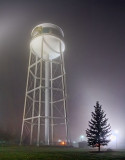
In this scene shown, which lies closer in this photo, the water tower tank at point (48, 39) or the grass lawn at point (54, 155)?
the grass lawn at point (54, 155)

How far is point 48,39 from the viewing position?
49750 mm

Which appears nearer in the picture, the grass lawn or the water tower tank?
the grass lawn

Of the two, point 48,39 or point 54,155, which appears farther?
point 48,39

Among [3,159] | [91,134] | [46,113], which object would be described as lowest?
[3,159]

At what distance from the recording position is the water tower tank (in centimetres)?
4956

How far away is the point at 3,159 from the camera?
17859mm

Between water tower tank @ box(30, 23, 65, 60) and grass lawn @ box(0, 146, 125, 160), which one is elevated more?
water tower tank @ box(30, 23, 65, 60)

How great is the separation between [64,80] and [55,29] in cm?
1256

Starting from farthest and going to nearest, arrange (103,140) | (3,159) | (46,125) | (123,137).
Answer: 1. (123,137)
2. (46,125)
3. (103,140)
4. (3,159)

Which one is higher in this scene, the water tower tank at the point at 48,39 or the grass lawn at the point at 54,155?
the water tower tank at the point at 48,39

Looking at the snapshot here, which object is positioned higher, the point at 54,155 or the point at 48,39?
the point at 48,39

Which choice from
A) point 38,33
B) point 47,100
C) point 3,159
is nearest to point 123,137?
point 47,100

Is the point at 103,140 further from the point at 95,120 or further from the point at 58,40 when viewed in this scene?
the point at 58,40

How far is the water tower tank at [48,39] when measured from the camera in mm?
49562
